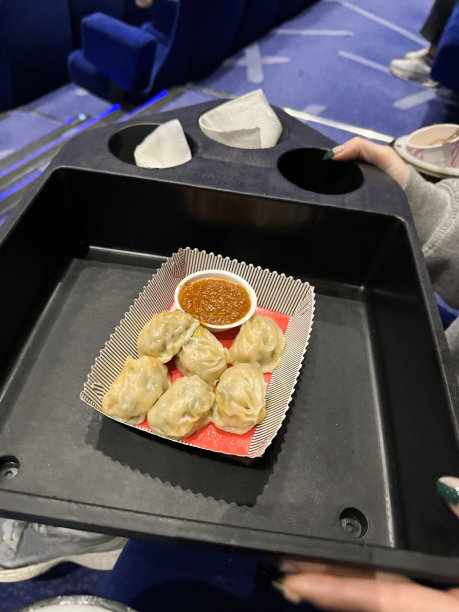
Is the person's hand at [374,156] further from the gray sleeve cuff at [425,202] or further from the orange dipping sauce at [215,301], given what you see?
the orange dipping sauce at [215,301]

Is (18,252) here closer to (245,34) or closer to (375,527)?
(375,527)

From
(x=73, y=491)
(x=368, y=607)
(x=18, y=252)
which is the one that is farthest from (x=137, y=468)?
(x=18, y=252)

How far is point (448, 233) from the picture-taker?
1329 millimetres

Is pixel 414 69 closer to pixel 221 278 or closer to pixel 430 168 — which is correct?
pixel 430 168

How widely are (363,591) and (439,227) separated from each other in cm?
114

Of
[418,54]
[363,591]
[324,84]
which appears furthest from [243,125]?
[418,54]

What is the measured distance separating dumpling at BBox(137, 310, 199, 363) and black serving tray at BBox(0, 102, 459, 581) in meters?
0.17

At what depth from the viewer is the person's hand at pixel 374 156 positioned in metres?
1.39

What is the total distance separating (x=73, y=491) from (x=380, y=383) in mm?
795

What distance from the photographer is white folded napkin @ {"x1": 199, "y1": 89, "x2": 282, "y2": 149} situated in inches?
57.4

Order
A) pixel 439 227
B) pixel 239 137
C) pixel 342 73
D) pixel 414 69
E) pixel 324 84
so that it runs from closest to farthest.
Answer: pixel 439 227 → pixel 239 137 → pixel 324 84 → pixel 342 73 → pixel 414 69

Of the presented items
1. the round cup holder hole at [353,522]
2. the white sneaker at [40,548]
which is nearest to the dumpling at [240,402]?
the round cup holder hole at [353,522]

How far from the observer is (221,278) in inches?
47.4

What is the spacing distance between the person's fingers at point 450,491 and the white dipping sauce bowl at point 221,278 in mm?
589
